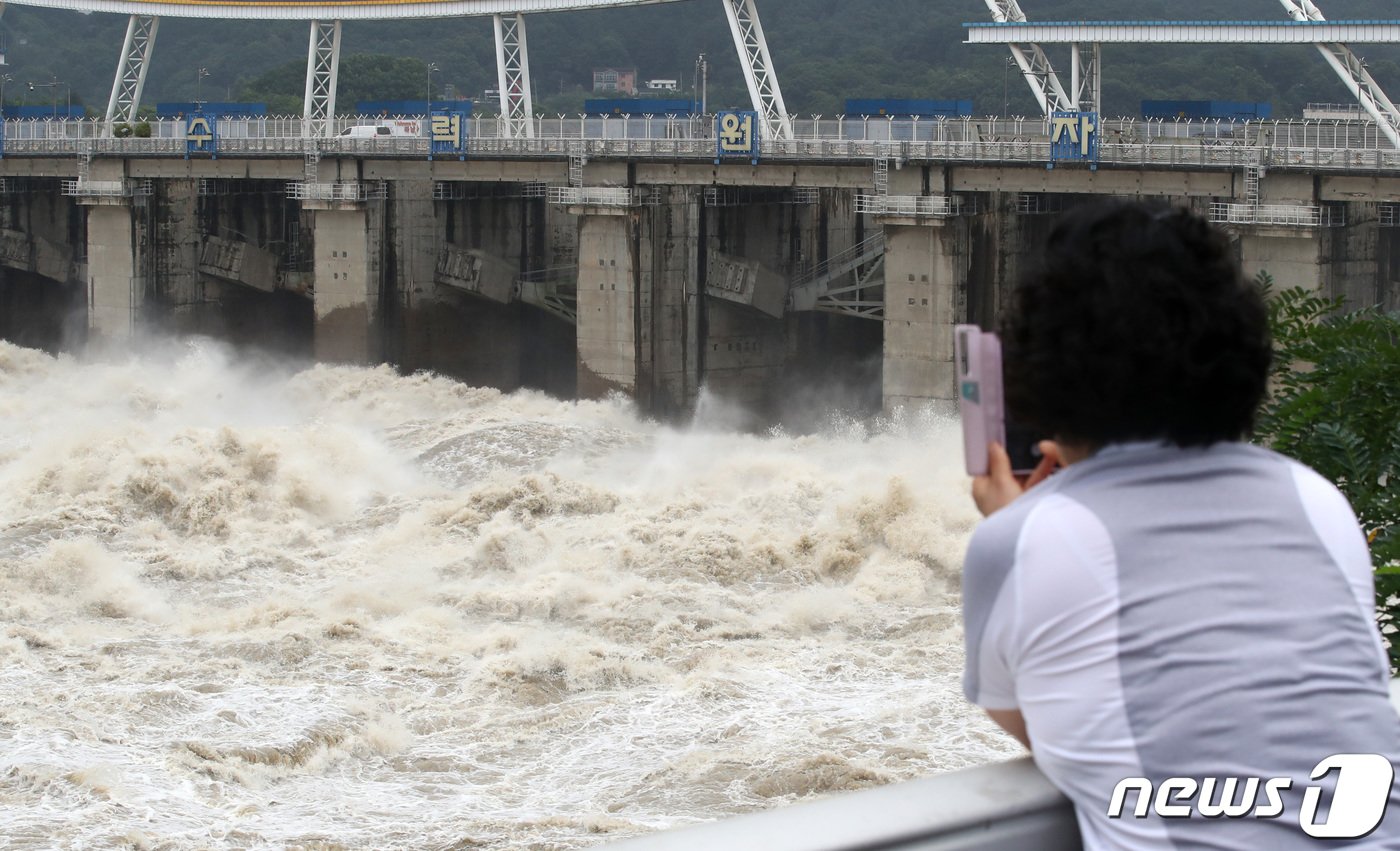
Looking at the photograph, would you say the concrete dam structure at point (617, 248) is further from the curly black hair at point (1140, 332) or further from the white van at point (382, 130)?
the curly black hair at point (1140, 332)

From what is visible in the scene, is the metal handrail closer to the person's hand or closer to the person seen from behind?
the person's hand

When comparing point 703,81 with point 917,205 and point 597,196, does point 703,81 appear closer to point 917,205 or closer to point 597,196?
point 597,196

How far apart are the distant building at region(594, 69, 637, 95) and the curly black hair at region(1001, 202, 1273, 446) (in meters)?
99.1

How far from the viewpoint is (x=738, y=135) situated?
1473 inches

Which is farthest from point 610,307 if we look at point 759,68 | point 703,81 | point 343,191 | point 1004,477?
point 1004,477

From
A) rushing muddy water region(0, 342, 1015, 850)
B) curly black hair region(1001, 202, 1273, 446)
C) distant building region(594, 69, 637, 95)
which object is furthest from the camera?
distant building region(594, 69, 637, 95)

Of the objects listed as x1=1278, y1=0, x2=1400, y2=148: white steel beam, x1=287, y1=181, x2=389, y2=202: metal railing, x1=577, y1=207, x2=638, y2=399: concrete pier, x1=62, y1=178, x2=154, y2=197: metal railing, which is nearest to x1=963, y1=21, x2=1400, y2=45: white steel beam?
x1=1278, y1=0, x2=1400, y2=148: white steel beam

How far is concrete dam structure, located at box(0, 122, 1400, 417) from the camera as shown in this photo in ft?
108

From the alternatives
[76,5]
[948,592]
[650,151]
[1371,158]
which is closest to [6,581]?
[948,592]

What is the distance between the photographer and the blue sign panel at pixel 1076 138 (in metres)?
32.9

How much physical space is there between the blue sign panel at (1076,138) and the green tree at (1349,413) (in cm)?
2346

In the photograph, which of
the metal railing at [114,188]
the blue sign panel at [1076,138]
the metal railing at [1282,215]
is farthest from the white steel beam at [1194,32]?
the metal railing at [114,188]

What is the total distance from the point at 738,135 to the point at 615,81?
217 feet

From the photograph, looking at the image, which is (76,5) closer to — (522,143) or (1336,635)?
(522,143)
